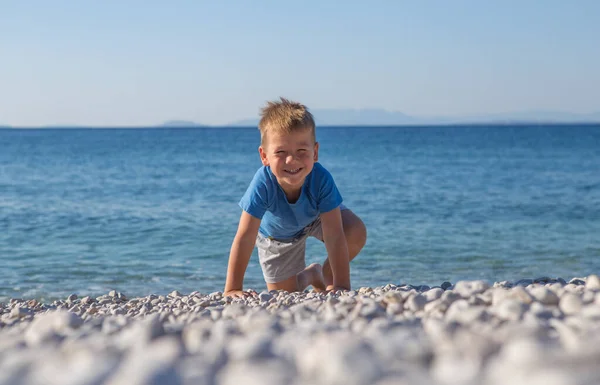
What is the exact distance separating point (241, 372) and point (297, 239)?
3.61 meters

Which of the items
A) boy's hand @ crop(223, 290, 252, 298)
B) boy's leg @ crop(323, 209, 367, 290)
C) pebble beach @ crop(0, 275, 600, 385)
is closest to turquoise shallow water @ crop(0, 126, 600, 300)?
boy's leg @ crop(323, 209, 367, 290)

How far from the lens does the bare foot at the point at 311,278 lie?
5562 mm

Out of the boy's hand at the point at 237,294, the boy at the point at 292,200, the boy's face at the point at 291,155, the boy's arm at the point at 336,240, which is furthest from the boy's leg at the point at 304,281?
the boy's face at the point at 291,155

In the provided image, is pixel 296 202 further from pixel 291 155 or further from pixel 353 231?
pixel 353 231

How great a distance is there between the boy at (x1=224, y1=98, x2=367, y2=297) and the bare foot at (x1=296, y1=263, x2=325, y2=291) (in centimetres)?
43

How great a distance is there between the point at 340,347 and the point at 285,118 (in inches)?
118

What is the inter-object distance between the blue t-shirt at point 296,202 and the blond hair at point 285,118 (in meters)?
0.29

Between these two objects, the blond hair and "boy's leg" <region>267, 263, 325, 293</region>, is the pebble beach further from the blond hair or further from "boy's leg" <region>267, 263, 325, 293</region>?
"boy's leg" <region>267, 263, 325, 293</region>

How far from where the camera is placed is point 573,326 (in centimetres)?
198

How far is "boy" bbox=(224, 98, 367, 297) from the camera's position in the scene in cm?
462

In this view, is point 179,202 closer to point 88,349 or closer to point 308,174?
point 308,174

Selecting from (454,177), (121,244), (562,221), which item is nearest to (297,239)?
(121,244)

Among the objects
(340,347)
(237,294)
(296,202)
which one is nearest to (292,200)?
(296,202)

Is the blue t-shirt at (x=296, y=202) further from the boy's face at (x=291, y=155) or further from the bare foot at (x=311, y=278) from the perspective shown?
the bare foot at (x=311, y=278)
